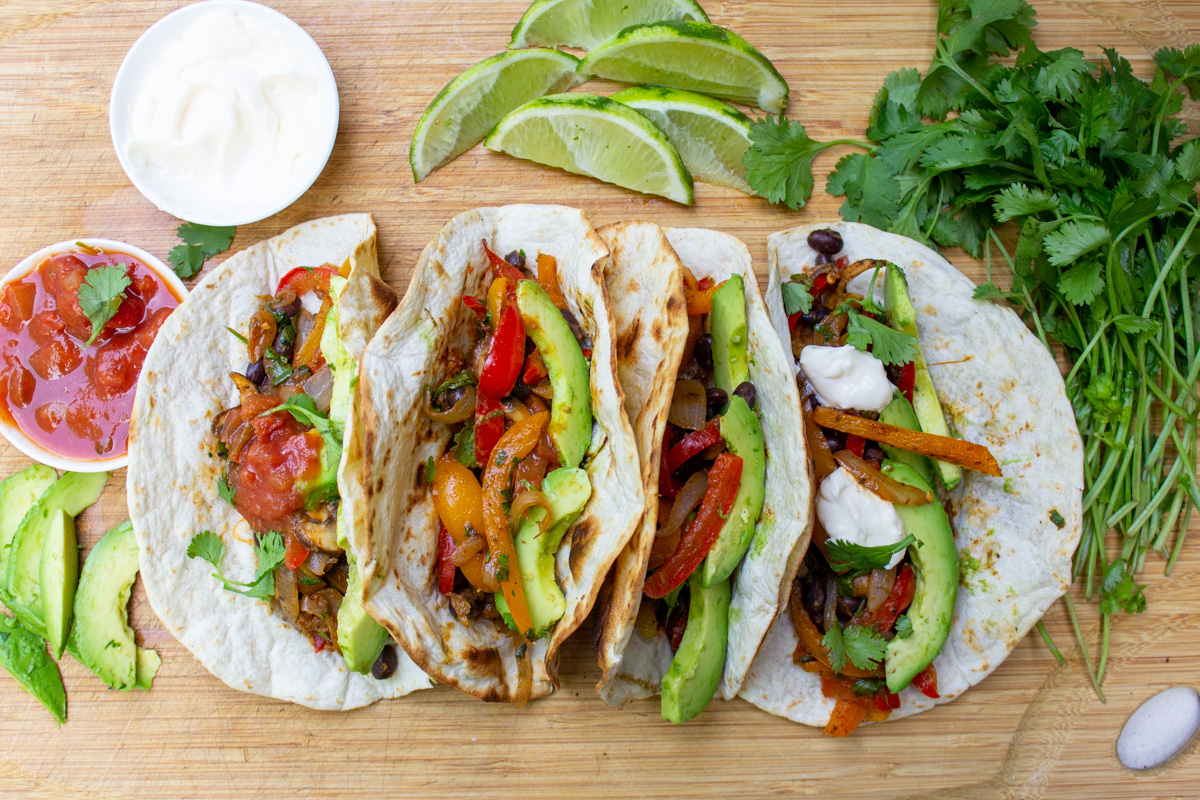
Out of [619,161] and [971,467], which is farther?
[619,161]

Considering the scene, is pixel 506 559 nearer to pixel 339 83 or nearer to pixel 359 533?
pixel 359 533

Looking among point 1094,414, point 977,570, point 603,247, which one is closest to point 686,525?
point 603,247

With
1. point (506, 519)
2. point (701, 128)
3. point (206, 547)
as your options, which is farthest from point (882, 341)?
point (206, 547)

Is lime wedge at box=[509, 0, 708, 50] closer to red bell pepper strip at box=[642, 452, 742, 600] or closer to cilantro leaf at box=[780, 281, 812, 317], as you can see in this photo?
cilantro leaf at box=[780, 281, 812, 317]

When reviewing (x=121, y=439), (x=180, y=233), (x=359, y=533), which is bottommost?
(x=121, y=439)

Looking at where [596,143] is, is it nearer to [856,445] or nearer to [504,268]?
[504,268]

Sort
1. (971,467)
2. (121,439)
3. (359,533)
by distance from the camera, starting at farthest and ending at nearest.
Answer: (121,439), (971,467), (359,533)
